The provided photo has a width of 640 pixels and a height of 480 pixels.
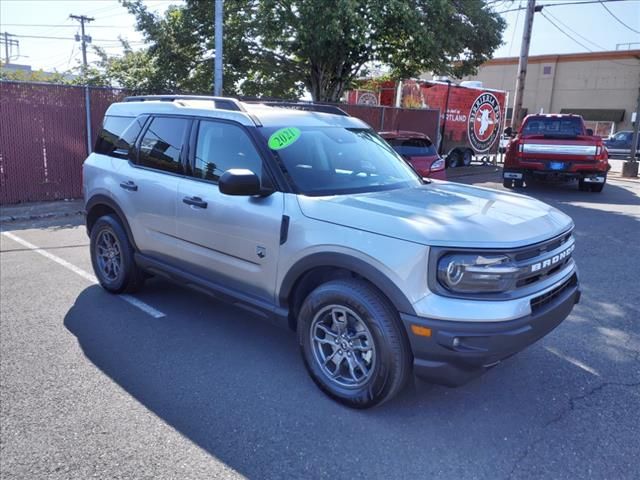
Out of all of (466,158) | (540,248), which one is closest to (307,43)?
(466,158)

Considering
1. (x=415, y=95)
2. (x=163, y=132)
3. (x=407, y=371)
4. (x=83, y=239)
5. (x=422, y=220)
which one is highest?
(x=415, y=95)

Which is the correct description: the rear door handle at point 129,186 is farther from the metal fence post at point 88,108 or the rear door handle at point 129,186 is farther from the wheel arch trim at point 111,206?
the metal fence post at point 88,108

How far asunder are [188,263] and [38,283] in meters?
2.41

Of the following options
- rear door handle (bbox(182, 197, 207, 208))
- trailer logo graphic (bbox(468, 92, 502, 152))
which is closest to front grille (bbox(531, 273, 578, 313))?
rear door handle (bbox(182, 197, 207, 208))

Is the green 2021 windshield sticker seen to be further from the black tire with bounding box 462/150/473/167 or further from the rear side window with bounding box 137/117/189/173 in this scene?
the black tire with bounding box 462/150/473/167

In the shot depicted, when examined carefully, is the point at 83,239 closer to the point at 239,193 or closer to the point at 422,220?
the point at 239,193

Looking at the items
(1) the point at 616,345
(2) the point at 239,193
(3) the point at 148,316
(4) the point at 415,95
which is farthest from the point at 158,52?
(1) the point at 616,345

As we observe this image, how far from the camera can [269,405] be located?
333 centimetres

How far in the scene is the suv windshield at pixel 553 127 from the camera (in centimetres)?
1341

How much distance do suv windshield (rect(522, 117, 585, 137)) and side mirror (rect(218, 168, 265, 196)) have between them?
12.0 m

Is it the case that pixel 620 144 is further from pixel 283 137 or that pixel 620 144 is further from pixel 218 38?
pixel 283 137

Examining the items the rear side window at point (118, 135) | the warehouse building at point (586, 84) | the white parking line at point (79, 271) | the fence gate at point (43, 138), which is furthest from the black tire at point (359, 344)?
the warehouse building at point (586, 84)

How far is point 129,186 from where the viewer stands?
4.77 m

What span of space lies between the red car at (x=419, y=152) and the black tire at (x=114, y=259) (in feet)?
22.5
